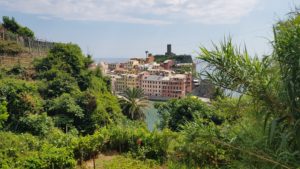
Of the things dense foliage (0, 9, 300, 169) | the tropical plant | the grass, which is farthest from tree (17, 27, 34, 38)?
the tropical plant

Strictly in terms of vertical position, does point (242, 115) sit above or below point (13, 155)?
above

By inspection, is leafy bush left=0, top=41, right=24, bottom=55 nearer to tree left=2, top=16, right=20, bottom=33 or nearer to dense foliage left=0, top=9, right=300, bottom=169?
dense foliage left=0, top=9, right=300, bottom=169

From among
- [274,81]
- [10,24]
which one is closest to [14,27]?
[10,24]

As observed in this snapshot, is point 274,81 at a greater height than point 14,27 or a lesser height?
lesser

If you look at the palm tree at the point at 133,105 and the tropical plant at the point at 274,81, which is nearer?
the tropical plant at the point at 274,81

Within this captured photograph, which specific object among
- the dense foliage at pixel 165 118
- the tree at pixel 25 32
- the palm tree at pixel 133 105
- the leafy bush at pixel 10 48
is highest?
the tree at pixel 25 32

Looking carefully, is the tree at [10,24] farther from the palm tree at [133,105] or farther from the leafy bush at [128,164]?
the leafy bush at [128,164]

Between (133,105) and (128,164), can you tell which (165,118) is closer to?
(128,164)

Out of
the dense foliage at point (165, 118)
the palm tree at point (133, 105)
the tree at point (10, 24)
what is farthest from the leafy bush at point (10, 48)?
the palm tree at point (133, 105)

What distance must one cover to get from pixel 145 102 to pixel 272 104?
58.4 feet

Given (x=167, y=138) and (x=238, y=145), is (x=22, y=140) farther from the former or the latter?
(x=238, y=145)

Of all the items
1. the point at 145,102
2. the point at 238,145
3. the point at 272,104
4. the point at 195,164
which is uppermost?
the point at 272,104

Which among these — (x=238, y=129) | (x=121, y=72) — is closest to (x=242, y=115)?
(x=238, y=129)

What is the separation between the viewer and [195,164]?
3.94m
